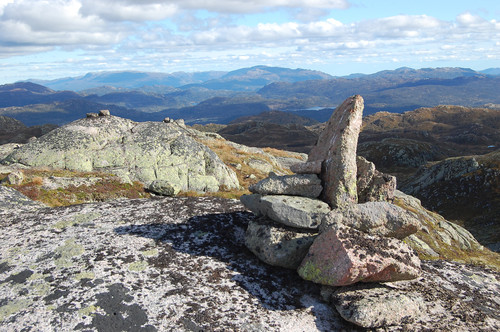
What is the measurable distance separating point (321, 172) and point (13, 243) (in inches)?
544

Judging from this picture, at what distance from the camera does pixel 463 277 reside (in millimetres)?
13219

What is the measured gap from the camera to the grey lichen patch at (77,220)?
14.9 meters

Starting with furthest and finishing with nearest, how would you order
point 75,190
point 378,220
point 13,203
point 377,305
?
1. point 75,190
2. point 13,203
3. point 378,220
4. point 377,305

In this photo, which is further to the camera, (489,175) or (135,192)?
(489,175)

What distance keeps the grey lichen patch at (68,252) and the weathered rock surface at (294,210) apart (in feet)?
25.5

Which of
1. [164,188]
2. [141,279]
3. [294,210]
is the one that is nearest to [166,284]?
[141,279]

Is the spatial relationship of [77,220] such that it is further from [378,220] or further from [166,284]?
[378,220]

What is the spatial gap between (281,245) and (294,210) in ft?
5.11

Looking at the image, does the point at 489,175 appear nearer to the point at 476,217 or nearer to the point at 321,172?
the point at 476,217

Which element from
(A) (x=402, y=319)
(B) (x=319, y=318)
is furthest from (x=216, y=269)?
(A) (x=402, y=319)

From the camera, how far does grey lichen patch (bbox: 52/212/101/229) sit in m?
14.9

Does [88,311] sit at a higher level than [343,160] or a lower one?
lower

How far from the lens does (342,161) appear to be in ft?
47.7

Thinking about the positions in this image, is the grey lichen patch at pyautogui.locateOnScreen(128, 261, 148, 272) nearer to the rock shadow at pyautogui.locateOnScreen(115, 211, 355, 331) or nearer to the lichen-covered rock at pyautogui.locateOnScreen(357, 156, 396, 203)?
the rock shadow at pyautogui.locateOnScreen(115, 211, 355, 331)
